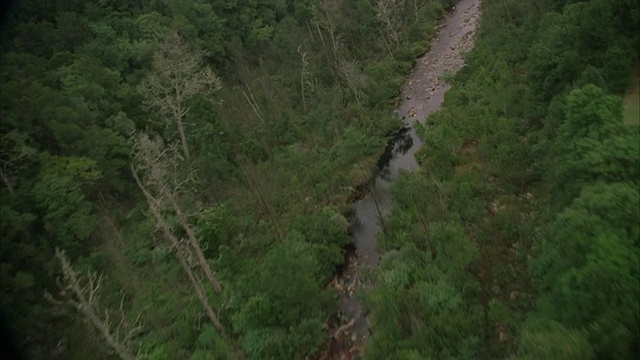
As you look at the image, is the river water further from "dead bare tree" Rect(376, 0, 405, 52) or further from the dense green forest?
"dead bare tree" Rect(376, 0, 405, 52)

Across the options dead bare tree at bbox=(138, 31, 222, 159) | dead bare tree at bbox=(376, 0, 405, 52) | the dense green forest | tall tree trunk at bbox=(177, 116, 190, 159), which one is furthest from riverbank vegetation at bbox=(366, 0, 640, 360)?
dead bare tree at bbox=(138, 31, 222, 159)

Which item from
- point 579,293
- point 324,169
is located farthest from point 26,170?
point 579,293

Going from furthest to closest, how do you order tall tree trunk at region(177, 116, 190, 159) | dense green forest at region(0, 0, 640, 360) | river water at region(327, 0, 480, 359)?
tall tree trunk at region(177, 116, 190, 159)
river water at region(327, 0, 480, 359)
dense green forest at region(0, 0, 640, 360)

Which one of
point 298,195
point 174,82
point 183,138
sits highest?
point 174,82

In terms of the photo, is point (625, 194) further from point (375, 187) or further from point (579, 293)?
point (375, 187)

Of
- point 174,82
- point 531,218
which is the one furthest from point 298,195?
point 531,218

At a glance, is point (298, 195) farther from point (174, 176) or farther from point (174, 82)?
point (174, 82)
